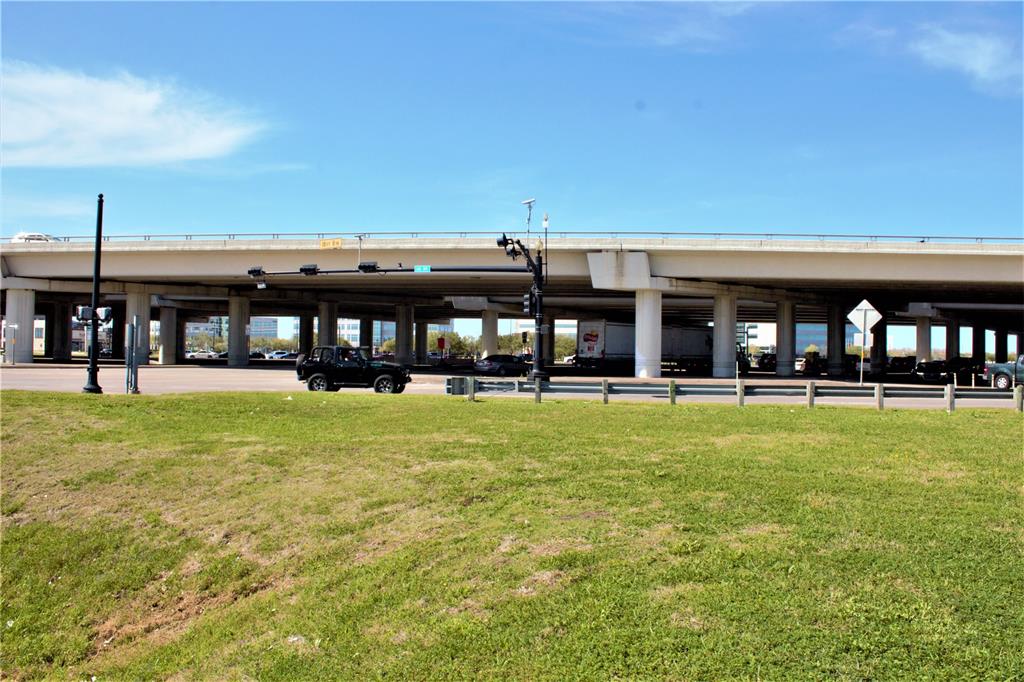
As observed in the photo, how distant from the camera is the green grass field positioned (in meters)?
5.74

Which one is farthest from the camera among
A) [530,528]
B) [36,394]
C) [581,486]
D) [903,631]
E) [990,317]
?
[990,317]

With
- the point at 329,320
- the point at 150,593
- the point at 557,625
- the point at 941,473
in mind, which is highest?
the point at 329,320

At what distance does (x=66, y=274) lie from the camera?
50.9m

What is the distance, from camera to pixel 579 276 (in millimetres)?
43906

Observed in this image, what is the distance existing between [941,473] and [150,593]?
9.80 metres

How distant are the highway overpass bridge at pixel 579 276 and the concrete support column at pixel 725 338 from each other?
0.29ft

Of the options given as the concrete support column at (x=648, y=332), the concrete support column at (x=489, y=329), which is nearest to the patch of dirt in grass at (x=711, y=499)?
the concrete support column at (x=648, y=332)

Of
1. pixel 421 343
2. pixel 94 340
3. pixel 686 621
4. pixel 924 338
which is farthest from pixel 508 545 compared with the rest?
pixel 421 343

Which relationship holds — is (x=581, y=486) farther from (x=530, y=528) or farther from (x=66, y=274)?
(x=66, y=274)

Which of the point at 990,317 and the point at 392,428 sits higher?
the point at 990,317

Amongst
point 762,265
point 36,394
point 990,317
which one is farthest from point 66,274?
point 990,317

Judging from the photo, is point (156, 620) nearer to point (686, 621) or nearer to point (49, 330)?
point (686, 621)

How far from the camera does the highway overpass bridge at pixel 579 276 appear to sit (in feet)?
133

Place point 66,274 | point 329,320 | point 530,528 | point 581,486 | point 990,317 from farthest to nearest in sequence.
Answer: point 990,317
point 329,320
point 66,274
point 581,486
point 530,528
